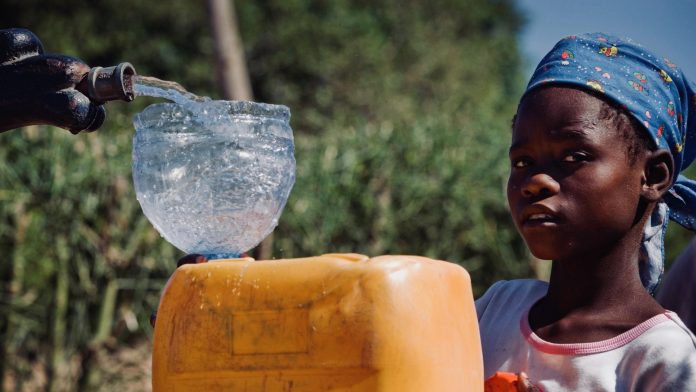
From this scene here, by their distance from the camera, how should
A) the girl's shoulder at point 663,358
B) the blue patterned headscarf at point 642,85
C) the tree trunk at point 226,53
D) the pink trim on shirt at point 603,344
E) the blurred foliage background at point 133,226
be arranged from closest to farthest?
the girl's shoulder at point 663,358
the pink trim on shirt at point 603,344
the blue patterned headscarf at point 642,85
the blurred foliage background at point 133,226
the tree trunk at point 226,53

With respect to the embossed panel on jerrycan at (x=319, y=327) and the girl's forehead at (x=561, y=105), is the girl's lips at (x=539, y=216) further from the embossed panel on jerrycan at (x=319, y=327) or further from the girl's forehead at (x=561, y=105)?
the embossed panel on jerrycan at (x=319, y=327)

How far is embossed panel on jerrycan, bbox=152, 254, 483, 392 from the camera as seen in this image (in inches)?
62.0

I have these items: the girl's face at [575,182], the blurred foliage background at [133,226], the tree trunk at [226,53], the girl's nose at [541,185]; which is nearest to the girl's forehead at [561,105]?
the girl's face at [575,182]

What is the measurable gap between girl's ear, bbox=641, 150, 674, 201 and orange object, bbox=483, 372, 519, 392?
504 mm

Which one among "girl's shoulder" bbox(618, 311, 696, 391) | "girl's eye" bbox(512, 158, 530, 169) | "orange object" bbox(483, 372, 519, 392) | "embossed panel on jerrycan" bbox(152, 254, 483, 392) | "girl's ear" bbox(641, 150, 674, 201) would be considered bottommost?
"orange object" bbox(483, 372, 519, 392)

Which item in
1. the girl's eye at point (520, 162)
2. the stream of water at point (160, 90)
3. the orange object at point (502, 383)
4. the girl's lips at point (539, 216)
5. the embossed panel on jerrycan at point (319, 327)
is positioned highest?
the stream of water at point (160, 90)

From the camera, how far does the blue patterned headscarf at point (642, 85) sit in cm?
201

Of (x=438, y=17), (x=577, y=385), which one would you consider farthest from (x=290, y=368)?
(x=438, y=17)

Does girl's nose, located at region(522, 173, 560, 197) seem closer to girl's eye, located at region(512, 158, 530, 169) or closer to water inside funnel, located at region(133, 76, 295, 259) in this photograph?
girl's eye, located at region(512, 158, 530, 169)

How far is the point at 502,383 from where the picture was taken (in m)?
1.92

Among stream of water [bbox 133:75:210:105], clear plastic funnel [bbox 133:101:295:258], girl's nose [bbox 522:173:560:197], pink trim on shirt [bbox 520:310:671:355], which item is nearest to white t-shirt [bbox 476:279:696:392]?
pink trim on shirt [bbox 520:310:671:355]

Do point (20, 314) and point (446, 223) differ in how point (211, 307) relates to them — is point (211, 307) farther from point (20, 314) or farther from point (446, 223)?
point (446, 223)

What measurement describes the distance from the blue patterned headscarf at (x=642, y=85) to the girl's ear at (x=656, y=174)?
24mm

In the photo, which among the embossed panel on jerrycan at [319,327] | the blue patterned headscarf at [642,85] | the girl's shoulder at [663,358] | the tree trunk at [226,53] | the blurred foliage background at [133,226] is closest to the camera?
the embossed panel on jerrycan at [319,327]
